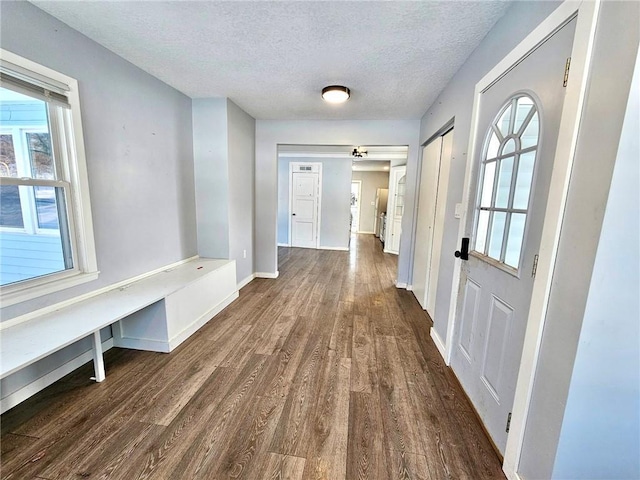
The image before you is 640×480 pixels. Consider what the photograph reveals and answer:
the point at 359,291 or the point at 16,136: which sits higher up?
the point at 16,136

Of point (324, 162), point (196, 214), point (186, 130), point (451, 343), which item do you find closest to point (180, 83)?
point (186, 130)

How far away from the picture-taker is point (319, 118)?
380 cm

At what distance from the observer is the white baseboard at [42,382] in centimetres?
161

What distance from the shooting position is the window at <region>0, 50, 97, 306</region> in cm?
161

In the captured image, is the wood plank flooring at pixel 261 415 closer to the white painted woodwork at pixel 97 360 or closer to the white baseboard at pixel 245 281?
the white painted woodwork at pixel 97 360

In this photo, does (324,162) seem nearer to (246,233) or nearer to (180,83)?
(246,233)

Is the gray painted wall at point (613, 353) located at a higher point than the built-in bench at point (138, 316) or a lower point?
higher

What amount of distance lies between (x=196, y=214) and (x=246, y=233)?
0.78 metres

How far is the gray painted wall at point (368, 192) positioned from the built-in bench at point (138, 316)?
757cm

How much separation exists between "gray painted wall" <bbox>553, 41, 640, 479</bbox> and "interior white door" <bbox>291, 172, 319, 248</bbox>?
6.36m

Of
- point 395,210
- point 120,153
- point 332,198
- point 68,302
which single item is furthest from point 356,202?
point 68,302

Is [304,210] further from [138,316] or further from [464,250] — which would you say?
[464,250]

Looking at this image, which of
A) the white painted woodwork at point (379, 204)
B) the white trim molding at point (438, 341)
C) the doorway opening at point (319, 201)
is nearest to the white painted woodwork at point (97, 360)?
the white trim molding at point (438, 341)

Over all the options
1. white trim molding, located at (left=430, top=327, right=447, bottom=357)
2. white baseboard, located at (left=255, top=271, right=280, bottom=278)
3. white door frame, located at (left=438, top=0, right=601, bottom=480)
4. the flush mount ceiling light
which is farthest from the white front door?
white baseboard, located at (left=255, top=271, right=280, bottom=278)
